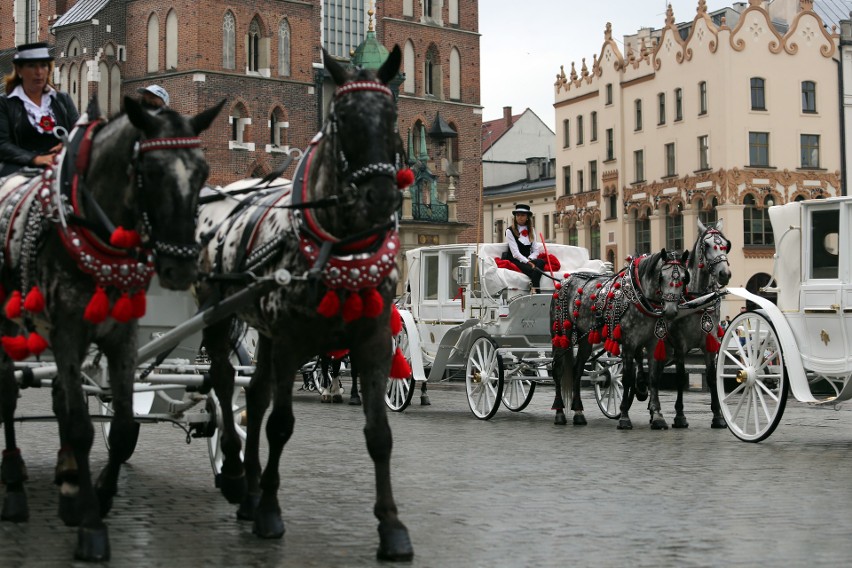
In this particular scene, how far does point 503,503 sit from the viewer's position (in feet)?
27.8

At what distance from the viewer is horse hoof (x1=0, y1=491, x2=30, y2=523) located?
7383 millimetres

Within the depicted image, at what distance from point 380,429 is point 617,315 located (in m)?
8.98

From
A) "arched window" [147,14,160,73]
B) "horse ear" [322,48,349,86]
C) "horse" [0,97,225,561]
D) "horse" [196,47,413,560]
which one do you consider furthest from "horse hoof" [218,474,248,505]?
"arched window" [147,14,160,73]

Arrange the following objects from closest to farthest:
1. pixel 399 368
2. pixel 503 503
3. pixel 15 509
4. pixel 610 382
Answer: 1. pixel 15 509
2. pixel 399 368
3. pixel 503 503
4. pixel 610 382

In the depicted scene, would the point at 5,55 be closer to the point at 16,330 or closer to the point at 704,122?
the point at 704,122

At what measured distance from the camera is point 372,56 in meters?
59.9

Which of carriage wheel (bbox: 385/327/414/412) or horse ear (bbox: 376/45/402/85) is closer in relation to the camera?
horse ear (bbox: 376/45/402/85)

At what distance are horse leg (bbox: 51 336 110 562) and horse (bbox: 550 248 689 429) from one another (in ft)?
29.6

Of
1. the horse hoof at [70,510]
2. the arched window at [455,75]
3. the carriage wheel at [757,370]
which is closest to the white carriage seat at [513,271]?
the carriage wheel at [757,370]

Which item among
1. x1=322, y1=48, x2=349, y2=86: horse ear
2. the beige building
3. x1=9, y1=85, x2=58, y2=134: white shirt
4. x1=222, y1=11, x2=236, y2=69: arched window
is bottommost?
x1=322, y1=48, x2=349, y2=86: horse ear

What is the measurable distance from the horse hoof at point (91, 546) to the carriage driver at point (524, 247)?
11.0 m

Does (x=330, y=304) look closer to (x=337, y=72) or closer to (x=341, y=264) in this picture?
(x=341, y=264)

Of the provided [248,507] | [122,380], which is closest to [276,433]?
[248,507]

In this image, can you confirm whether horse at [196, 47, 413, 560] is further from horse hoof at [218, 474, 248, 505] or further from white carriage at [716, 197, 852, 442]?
white carriage at [716, 197, 852, 442]
